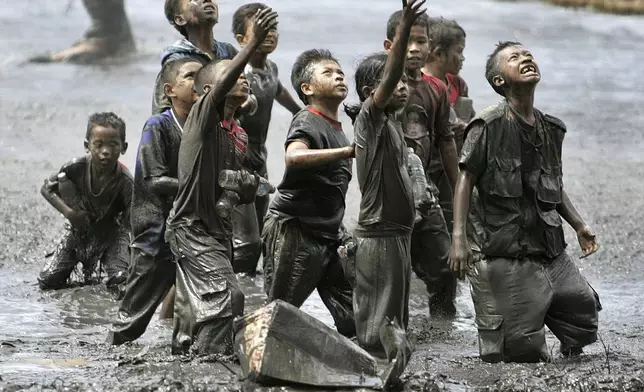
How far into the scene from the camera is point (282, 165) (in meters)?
13.6

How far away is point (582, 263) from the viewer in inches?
424

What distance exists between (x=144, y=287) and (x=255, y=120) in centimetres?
226

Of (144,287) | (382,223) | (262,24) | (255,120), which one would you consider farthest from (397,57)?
(255,120)

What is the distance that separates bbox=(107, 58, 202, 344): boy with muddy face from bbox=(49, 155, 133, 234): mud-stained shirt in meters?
1.70

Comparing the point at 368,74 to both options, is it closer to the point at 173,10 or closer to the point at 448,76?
the point at 173,10

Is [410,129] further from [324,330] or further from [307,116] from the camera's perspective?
[324,330]

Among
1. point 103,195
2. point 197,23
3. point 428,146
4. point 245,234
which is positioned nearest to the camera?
point 197,23

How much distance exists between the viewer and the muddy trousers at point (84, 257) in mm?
9656

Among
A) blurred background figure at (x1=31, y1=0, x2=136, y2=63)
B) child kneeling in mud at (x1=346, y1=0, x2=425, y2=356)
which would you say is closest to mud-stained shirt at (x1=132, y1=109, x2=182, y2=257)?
child kneeling in mud at (x1=346, y1=0, x2=425, y2=356)

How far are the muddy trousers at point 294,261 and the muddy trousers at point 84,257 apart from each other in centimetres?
199

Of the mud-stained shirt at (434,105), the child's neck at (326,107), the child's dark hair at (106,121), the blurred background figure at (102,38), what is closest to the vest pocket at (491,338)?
the child's neck at (326,107)

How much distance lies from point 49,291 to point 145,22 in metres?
12.6

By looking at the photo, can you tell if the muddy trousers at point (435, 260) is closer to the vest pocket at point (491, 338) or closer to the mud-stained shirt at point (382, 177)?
the vest pocket at point (491, 338)

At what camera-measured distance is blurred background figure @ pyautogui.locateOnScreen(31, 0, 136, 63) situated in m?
19.0
